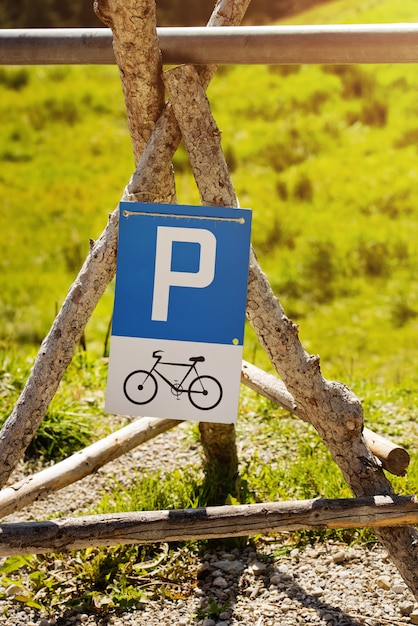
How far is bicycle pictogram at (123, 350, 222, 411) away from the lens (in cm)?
231

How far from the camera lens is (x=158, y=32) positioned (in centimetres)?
247

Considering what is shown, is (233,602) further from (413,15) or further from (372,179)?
(413,15)

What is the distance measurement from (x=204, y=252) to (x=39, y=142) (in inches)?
254

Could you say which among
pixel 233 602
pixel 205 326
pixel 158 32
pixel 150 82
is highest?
pixel 158 32

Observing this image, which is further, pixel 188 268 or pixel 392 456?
pixel 392 456

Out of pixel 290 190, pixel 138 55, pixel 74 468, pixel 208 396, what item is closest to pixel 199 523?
pixel 208 396

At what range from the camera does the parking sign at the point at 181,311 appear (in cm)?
231

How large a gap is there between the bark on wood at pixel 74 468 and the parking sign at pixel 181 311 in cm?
46

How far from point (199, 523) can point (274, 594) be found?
0.68 metres

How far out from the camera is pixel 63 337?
235cm

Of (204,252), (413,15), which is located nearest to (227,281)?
(204,252)

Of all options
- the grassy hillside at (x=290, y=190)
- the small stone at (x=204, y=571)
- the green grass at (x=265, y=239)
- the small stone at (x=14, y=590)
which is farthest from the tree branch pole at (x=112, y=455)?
the grassy hillside at (x=290, y=190)

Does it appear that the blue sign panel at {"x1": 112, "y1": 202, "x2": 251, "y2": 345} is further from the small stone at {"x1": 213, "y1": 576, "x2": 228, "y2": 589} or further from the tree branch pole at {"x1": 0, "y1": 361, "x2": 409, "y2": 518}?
the small stone at {"x1": 213, "y1": 576, "x2": 228, "y2": 589}

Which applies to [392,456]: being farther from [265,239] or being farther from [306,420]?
[265,239]
